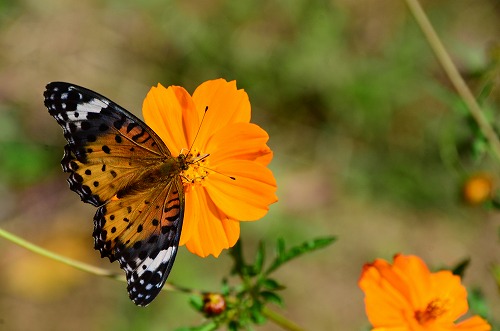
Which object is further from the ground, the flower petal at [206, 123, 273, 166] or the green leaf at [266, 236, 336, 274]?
the flower petal at [206, 123, 273, 166]

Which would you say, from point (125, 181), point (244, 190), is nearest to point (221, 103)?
point (244, 190)

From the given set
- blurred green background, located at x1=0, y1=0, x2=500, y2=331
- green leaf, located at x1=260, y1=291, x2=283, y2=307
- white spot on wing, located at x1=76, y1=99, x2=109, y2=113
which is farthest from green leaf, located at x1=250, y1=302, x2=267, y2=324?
blurred green background, located at x1=0, y1=0, x2=500, y2=331

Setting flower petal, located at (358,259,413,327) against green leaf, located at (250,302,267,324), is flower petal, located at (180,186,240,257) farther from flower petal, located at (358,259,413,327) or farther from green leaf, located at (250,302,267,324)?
flower petal, located at (358,259,413,327)

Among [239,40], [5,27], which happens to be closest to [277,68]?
[239,40]

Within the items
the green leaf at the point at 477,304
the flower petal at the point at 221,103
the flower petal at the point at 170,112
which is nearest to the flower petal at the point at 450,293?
the green leaf at the point at 477,304

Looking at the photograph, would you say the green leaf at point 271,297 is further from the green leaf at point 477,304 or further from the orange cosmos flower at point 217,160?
the green leaf at point 477,304

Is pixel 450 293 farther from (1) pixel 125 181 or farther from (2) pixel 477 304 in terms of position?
(1) pixel 125 181
